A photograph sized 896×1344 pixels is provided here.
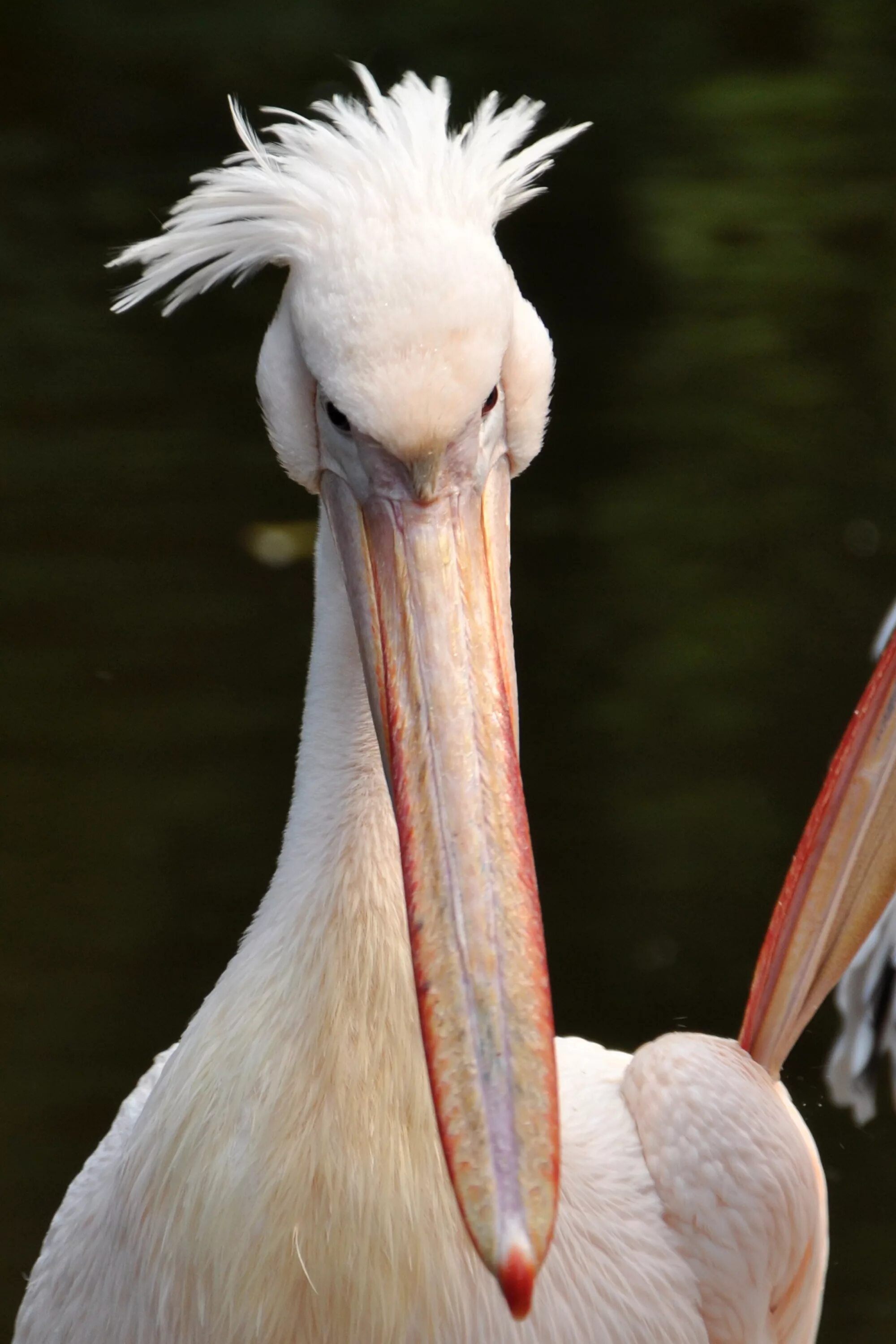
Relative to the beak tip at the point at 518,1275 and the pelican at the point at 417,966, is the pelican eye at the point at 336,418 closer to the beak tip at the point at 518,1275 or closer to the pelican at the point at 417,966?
the pelican at the point at 417,966

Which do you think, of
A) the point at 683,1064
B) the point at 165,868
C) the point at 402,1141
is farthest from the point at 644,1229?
the point at 165,868

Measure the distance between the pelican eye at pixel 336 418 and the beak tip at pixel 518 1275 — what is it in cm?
58

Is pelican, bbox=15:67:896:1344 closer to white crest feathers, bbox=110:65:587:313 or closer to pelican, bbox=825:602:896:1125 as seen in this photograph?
white crest feathers, bbox=110:65:587:313

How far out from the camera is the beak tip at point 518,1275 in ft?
3.40

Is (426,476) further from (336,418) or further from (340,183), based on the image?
(340,183)

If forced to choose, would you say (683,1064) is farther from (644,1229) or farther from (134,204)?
(134,204)

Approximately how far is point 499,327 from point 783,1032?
0.69 m

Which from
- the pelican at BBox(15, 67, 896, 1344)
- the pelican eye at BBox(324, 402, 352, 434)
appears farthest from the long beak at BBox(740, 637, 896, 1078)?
the pelican eye at BBox(324, 402, 352, 434)

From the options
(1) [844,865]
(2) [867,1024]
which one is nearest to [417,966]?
(1) [844,865]

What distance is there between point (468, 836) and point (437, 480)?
0.26 meters

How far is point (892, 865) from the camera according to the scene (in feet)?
4.81

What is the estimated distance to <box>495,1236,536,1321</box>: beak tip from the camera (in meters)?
1.04

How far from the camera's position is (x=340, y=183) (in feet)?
4.27

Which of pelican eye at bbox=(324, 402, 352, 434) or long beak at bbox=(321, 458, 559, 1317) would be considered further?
pelican eye at bbox=(324, 402, 352, 434)
